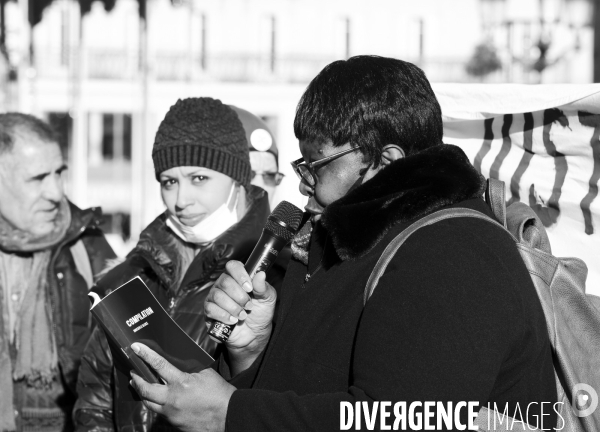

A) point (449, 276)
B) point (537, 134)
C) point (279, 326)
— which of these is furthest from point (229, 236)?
point (449, 276)

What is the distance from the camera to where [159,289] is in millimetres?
3410

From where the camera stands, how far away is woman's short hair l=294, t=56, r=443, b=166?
2.20 m

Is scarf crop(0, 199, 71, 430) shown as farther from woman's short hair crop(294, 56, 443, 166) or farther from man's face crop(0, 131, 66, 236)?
woman's short hair crop(294, 56, 443, 166)

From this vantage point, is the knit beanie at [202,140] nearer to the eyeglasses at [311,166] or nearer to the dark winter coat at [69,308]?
the dark winter coat at [69,308]

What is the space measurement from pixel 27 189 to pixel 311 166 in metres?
2.39

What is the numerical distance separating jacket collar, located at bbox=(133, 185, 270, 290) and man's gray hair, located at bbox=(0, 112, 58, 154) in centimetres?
107

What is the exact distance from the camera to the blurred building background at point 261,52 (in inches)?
1023

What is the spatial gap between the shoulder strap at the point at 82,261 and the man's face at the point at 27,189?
6.2 inches

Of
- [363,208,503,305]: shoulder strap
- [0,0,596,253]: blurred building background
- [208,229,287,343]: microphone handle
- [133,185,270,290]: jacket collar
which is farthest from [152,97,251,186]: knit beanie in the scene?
[0,0,596,253]: blurred building background

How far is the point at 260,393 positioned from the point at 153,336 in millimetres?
381

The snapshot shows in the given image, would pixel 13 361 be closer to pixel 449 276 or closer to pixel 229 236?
pixel 229 236

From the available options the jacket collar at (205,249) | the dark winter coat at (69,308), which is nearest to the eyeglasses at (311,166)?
the jacket collar at (205,249)

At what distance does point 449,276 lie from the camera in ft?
6.39

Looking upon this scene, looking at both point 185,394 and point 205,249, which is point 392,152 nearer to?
point 185,394
